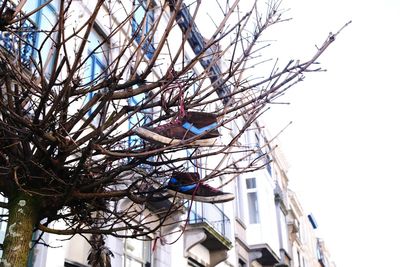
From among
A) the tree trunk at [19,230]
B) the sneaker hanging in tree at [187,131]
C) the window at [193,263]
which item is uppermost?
the window at [193,263]

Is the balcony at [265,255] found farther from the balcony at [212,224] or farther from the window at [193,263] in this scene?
the window at [193,263]

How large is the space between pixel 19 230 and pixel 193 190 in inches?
66.1

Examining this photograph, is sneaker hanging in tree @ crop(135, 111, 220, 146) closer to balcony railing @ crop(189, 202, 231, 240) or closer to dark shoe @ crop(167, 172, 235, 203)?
dark shoe @ crop(167, 172, 235, 203)

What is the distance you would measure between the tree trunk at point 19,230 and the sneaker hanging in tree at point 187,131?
1.30 metres

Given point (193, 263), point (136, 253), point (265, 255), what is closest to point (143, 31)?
point (136, 253)

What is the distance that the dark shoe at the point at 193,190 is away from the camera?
543 centimetres

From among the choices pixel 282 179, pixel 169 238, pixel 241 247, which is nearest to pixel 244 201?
pixel 241 247

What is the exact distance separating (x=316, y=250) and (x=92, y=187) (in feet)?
164

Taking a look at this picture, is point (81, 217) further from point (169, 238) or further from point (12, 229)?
point (169, 238)

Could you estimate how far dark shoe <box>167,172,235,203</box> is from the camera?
5434 mm

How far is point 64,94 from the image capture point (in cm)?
509

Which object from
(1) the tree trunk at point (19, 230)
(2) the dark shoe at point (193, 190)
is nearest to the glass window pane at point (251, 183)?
(2) the dark shoe at point (193, 190)

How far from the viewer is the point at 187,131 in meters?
5.09

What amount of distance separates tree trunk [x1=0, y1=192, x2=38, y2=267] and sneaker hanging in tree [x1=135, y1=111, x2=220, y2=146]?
4.28ft
